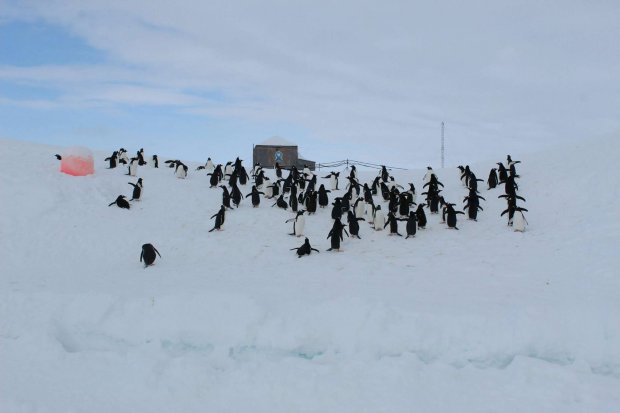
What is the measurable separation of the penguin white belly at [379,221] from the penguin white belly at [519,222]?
3.61 m

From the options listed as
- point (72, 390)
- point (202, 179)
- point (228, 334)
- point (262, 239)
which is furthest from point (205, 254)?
point (202, 179)

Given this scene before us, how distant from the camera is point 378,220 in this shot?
591 inches

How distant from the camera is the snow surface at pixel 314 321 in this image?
6.25 metres

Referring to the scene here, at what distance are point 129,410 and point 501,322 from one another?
5026mm

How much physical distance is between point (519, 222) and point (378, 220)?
382 cm

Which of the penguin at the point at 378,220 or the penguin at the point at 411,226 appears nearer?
the penguin at the point at 411,226

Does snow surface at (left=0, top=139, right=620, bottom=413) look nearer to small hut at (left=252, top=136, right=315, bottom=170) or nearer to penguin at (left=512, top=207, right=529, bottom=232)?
penguin at (left=512, top=207, right=529, bottom=232)

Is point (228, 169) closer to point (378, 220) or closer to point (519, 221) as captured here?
point (378, 220)

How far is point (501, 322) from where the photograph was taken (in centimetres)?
721

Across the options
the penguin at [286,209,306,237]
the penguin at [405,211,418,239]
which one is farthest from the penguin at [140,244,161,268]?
the penguin at [405,211,418,239]

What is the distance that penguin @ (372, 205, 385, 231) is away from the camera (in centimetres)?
1500

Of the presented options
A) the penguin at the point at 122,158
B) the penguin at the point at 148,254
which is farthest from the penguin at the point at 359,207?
the penguin at the point at 122,158

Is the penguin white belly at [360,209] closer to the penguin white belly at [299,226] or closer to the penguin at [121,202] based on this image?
the penguin white belly at [299,226]

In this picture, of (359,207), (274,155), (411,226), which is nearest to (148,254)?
(411,226)
